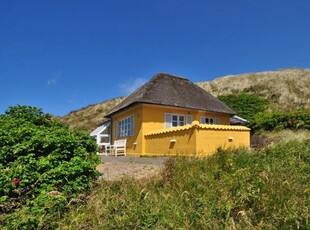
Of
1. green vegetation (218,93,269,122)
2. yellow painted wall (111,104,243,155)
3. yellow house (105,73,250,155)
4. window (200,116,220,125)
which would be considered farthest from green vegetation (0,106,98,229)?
green vegetation (218,93,269,122)

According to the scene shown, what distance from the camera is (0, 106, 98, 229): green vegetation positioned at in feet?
13.6

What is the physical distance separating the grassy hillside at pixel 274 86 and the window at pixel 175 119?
17.8 meters

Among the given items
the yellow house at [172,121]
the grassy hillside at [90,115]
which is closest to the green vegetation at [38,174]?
the yellow house at [172,121]

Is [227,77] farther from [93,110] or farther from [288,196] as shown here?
[288,196]

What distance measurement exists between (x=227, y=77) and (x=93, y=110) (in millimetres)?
24422

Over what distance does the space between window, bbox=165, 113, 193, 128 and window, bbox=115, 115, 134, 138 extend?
2.90 meters

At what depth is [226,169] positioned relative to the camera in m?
6.23

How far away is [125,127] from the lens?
2256cm

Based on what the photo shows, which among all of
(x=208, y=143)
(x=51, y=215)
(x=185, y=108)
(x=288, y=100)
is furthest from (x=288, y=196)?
(x=288, y=100)

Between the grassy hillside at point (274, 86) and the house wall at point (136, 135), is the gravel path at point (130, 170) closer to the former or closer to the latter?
the house wall at point (136, 135)

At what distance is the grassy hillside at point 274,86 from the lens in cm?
3386

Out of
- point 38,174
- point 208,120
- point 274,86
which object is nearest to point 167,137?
point 208,120

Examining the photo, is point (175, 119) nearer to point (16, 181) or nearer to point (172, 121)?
point (172, 121)

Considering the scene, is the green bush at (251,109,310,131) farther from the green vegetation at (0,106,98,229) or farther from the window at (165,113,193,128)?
the green vegetation at (0,106,98,229)
